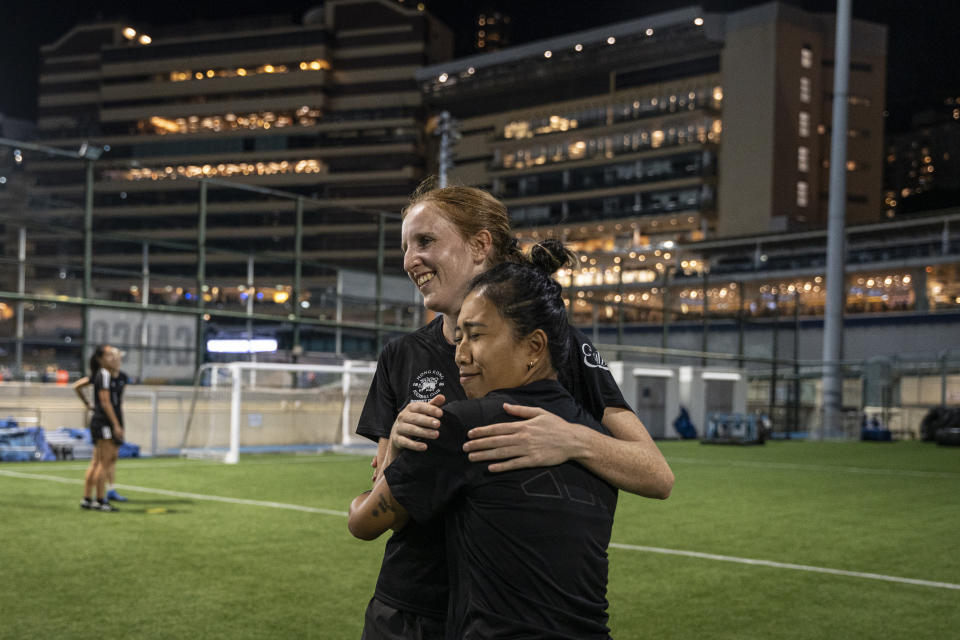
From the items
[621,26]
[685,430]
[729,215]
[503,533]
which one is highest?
[621,26]

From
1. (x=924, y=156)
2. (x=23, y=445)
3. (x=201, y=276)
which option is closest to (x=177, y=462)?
(x=23, y=445)

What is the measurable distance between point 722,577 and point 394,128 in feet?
316

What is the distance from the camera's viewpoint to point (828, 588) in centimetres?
738

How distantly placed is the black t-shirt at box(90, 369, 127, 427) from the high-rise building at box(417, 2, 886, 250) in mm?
68393

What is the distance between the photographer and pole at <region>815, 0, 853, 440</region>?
34969 millimetres

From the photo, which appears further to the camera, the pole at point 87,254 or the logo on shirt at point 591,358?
the pole at point 87,254

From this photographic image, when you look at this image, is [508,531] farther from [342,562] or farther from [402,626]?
[342,562]

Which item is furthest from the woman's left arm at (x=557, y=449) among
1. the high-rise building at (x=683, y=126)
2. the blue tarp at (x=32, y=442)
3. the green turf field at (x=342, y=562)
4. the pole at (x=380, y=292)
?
the high-rise building at (x=683, y=126)

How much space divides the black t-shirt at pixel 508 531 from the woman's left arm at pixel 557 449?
0.09ft

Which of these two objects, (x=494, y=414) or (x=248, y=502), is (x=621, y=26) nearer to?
(x=248, y=502)

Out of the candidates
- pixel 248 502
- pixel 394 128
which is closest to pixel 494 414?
pixel 248 502

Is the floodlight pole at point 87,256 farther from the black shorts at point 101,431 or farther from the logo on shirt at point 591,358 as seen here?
the logo on shirt at point 591,358

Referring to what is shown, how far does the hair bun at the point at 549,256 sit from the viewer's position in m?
2.53

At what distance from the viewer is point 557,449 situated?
1.98 meters
